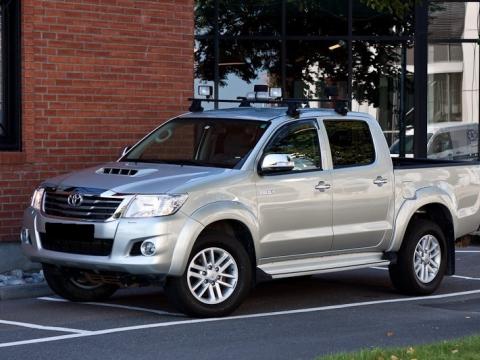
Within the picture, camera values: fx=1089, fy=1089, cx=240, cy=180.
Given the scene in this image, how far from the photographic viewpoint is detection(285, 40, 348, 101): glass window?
17.8 meters

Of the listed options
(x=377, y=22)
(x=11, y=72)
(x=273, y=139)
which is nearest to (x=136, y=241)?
(x=273, y=139)

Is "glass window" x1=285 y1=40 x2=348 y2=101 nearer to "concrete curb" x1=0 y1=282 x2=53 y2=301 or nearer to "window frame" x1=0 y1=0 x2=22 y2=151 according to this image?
"window frame" x1=0 y1=0 x2=22 y2=151

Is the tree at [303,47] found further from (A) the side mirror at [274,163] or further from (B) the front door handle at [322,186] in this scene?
(A) the side mirror at [274,163]

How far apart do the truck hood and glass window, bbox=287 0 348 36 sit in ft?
25.8

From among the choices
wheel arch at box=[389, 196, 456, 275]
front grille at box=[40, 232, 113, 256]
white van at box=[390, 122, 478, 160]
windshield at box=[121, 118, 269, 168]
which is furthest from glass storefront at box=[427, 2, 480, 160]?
front grille at box=[40, 232, 113, 256]

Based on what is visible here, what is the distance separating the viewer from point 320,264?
1045cm

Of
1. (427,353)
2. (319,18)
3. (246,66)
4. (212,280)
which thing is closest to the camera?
(427,353)

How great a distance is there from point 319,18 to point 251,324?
9346 mm

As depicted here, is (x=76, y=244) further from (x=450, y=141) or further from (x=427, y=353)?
(x=450, y=141)

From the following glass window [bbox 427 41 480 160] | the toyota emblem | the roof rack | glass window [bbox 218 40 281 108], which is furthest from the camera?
glass window [bbox 427 41 480 160]

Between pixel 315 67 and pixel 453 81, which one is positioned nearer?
pixel 315 67

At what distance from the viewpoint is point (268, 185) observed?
9.94 metres

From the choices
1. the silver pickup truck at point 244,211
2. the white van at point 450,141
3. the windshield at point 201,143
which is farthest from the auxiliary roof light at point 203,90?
the white van at point 450,141

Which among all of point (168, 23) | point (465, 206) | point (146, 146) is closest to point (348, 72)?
point (168, 23)
